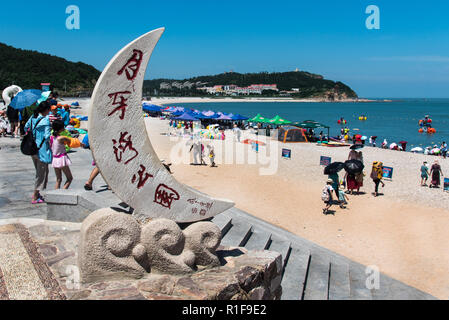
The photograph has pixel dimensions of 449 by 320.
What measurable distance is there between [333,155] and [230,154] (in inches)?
234

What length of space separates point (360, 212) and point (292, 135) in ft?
53.8

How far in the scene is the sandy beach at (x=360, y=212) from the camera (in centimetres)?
754

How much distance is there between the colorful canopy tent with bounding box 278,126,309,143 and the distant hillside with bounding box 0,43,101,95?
59.2 m

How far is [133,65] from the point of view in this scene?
4145 millimetres

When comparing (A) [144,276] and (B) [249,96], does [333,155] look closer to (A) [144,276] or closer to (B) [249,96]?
(A) [144,276]

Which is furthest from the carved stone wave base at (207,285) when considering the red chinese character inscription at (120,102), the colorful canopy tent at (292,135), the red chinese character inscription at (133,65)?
the colorful canopy tent at (292,135)

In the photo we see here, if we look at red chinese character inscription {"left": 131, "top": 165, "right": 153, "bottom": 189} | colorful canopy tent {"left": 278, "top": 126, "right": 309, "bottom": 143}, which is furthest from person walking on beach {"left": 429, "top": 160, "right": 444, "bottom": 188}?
colorful canopy tent {"left": 278, "top": 126, "right": 309, "bottom": 143}

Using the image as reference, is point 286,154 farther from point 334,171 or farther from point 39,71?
point 39,71

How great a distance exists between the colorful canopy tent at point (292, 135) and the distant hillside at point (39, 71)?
5923 centimetres

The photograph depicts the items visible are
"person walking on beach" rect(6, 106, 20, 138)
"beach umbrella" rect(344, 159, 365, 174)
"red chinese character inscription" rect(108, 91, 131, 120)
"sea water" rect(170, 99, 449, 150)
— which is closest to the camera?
"red chinese character inscription" rect(108, 91, 131, 120)

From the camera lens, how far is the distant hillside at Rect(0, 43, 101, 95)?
71963mm

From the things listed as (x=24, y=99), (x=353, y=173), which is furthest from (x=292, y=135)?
(x=24, y=99)

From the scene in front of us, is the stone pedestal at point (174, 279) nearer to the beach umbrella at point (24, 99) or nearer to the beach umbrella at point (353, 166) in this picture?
the beach umbrella at point (24, 99)

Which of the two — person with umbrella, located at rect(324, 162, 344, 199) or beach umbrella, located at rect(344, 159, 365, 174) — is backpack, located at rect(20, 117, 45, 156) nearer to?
person with umbrella, located at rect(324, 162, 344, 199)
